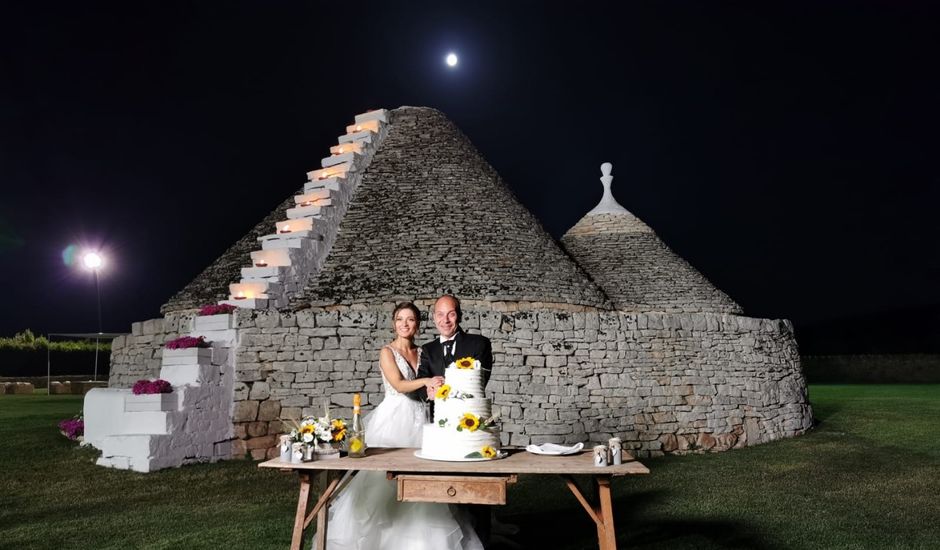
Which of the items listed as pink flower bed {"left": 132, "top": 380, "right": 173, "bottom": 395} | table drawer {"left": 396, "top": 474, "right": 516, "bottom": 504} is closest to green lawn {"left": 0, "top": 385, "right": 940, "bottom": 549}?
pink flower bed {"left": 132, "top": 380, "right": 173, "bottom": 395}

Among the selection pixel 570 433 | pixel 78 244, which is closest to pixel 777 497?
pixel 570 433

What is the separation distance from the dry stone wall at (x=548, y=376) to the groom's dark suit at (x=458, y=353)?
6.33 meters

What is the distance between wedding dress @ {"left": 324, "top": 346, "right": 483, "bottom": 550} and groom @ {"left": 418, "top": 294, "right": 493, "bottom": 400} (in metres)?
0.20

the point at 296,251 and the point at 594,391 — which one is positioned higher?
the point at 296,251

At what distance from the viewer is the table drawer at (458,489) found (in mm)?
3980

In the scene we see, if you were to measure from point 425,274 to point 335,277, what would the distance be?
2.09 m

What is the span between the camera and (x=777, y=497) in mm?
7977

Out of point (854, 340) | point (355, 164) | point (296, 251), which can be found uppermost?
point (355, 164)

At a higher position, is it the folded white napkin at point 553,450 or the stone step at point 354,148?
the stone step at point 354,148

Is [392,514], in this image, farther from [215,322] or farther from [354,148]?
[354,148]

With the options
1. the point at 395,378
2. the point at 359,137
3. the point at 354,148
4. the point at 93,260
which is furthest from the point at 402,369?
the point at 93,260

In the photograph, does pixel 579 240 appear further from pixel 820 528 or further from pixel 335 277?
pixel 820 528

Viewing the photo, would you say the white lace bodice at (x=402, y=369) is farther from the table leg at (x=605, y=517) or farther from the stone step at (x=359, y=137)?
the stone step at (x=359, y=137)

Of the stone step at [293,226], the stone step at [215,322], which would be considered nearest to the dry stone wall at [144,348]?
the stone step at [215,322]
